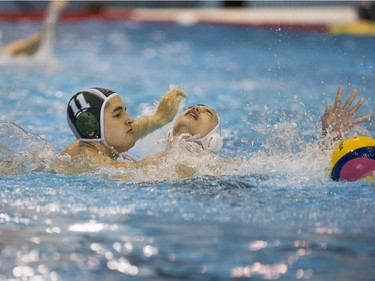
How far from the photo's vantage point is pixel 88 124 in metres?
3.91

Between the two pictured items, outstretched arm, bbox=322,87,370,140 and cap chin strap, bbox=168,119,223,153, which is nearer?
cap chin strap, bbox=168,119,223,153

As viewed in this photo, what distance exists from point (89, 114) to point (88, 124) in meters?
0.04

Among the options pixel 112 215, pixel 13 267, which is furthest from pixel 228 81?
pixel 13 267

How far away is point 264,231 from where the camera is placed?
10.5 ft

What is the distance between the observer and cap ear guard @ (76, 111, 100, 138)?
3906mm

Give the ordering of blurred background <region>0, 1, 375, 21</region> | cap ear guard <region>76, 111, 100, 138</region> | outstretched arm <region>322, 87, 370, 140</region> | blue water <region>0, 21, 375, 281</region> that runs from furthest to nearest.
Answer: blurred background <region>0, 1, 375, 21</region>
outstretched arm <region>322, 87, 370, 140</region>
cap ear guard <region>76, 111, 100, 138</region>
blue water <region>0, 21, 375, 281</region>

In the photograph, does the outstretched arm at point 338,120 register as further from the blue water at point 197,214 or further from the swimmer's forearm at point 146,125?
the swimmer's forearm at point 146,125

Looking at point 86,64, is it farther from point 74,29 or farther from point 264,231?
point 264,231

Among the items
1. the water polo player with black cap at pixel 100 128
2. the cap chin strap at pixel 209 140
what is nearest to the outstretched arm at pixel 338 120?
the cap chin strap at pixel 209 140

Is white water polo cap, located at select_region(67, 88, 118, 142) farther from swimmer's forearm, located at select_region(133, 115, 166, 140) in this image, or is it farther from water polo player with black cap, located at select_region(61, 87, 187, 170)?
swimmer's forearm, located at select_region(133, 115, 166, 140)

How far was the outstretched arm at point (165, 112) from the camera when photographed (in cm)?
423

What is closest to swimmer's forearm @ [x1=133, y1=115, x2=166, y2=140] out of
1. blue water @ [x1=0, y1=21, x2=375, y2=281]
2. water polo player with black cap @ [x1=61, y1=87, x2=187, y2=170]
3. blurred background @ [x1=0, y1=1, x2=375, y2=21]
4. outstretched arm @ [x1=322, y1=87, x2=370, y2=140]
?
water polo player with black cap @ [x1=61, y1=87, x2=187, y2=170]

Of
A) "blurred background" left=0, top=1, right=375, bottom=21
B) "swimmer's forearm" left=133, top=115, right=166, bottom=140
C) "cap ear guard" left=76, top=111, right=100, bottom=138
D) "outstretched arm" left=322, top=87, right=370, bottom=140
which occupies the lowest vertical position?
"cap ear guard" left=76, top=111, right=100, bottom=138

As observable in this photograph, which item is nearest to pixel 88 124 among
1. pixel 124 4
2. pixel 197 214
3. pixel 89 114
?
pixel 89 114
